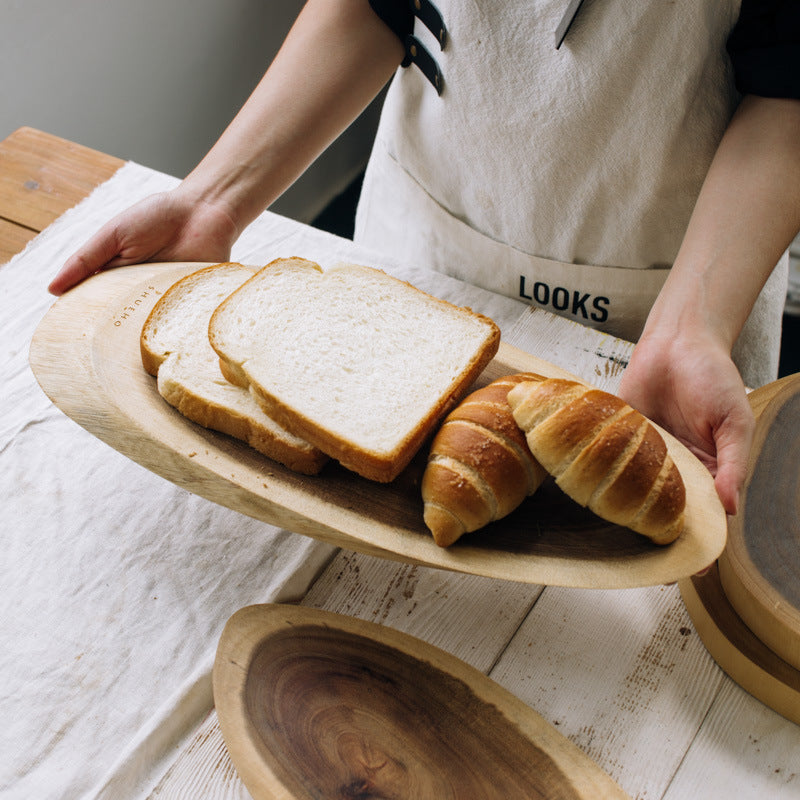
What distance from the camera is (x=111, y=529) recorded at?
42.0 inches

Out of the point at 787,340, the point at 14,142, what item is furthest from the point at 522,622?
the point at 787,340

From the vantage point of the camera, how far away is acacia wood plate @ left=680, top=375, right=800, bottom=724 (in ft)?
2.88

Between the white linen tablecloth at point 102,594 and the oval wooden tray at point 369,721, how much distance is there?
0.33 feet

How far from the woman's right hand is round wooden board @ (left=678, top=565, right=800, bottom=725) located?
0.93m

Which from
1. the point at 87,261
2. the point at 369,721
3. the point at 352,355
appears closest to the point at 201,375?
the point at 352,355

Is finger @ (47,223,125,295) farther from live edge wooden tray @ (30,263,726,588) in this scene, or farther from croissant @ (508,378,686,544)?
croissant @ (508,378,686,544)

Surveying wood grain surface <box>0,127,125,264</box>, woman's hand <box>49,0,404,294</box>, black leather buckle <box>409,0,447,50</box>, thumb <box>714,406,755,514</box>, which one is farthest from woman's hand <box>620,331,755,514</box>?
wood grain surface <box>0,127,125,264</box>

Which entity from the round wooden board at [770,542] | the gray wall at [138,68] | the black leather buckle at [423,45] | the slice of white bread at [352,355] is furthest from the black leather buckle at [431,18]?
the gray wall at [138,68]

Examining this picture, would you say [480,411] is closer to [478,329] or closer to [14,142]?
[478,329]

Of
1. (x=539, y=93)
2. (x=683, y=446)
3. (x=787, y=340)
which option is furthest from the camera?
(x=787, y=340)

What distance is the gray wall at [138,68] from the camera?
197 centimetres

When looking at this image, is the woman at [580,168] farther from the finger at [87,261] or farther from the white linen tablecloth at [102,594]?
the white linen tablecloth at [102,594]

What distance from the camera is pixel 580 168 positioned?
1.25 m

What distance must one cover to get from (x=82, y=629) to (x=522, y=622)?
587mm
